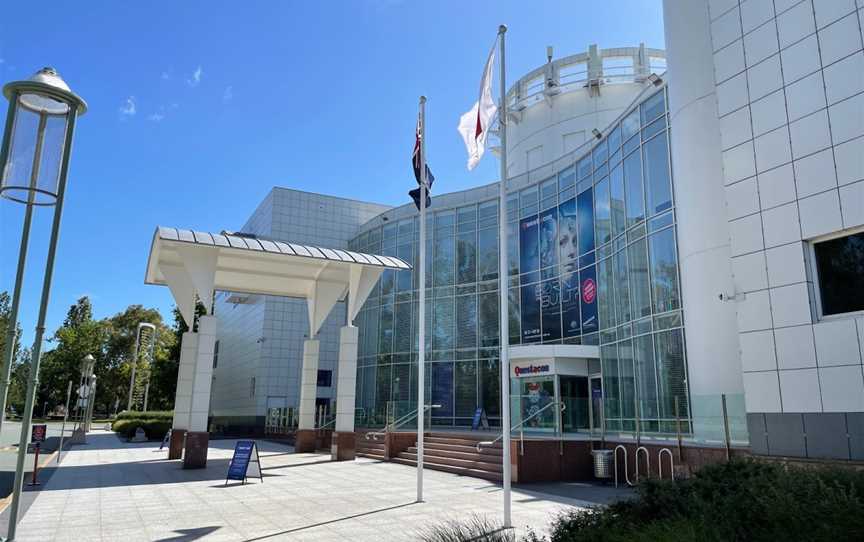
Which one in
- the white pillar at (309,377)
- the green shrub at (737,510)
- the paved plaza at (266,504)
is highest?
the white pillar at (309,377)

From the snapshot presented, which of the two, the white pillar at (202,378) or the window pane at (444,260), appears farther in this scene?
the window pane at (444,260)

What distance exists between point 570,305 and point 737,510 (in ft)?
73.8

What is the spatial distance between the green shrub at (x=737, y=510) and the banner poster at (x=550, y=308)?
69.9ft

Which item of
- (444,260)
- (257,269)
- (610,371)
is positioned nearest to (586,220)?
(610,371)

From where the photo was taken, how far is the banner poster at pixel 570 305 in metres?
27.5

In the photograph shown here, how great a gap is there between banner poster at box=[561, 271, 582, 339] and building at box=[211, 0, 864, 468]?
104 mm

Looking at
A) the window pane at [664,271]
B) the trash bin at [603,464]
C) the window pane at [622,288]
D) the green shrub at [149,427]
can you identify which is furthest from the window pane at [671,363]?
the green shrub at [149,427]

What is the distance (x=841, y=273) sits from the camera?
10.5m

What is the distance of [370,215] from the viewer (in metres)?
48.7

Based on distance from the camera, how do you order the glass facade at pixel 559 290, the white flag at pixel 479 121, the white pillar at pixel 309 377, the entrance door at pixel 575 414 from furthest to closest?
the white pillar at pixel 309 377 → the glass facade at pixel 559 290 → the entrance door at pixel 575 414 → the white flag at pixel 479 121

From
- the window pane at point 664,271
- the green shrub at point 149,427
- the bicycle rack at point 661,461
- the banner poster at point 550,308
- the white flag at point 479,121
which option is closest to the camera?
the white flag at point 479,121

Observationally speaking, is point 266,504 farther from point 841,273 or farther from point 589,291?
point 589,291

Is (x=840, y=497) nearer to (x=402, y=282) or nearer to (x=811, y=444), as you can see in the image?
Answer: (x=811, y=444)

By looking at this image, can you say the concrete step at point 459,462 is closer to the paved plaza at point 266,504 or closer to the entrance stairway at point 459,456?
the entrance stairway at point 459,456
